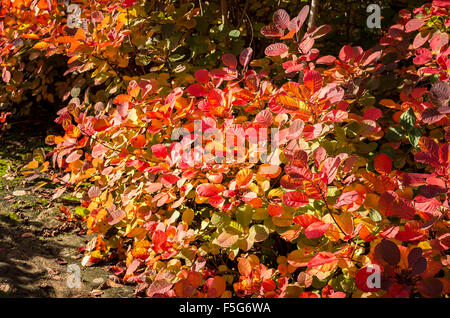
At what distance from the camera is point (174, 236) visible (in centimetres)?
152

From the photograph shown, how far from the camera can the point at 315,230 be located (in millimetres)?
1125

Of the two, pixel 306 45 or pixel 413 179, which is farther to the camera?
pixel 306 45

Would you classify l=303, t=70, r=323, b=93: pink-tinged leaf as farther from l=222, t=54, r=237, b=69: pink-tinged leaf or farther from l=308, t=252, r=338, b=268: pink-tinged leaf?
l=308, t=252, r=338, b=268: pink-tinged leaf

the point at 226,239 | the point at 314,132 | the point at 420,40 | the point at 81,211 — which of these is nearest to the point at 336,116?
the point at 314,132

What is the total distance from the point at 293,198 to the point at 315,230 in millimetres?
114

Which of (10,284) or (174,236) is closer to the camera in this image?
(174,236)

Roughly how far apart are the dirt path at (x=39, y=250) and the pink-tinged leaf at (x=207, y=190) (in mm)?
793

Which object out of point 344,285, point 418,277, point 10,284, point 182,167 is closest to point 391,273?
point 418,277

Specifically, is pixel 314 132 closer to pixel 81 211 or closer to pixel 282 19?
pixel 282 19

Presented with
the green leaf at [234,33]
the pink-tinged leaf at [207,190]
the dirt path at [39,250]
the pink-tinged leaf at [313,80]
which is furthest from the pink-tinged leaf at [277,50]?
the dirt path at [39,250]

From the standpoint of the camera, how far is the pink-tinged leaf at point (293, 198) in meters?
1.17

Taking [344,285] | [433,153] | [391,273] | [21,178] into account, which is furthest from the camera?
[21,178]

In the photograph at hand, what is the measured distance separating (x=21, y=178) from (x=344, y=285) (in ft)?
8.07

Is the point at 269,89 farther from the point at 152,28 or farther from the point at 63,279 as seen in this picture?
the point at 63,279
